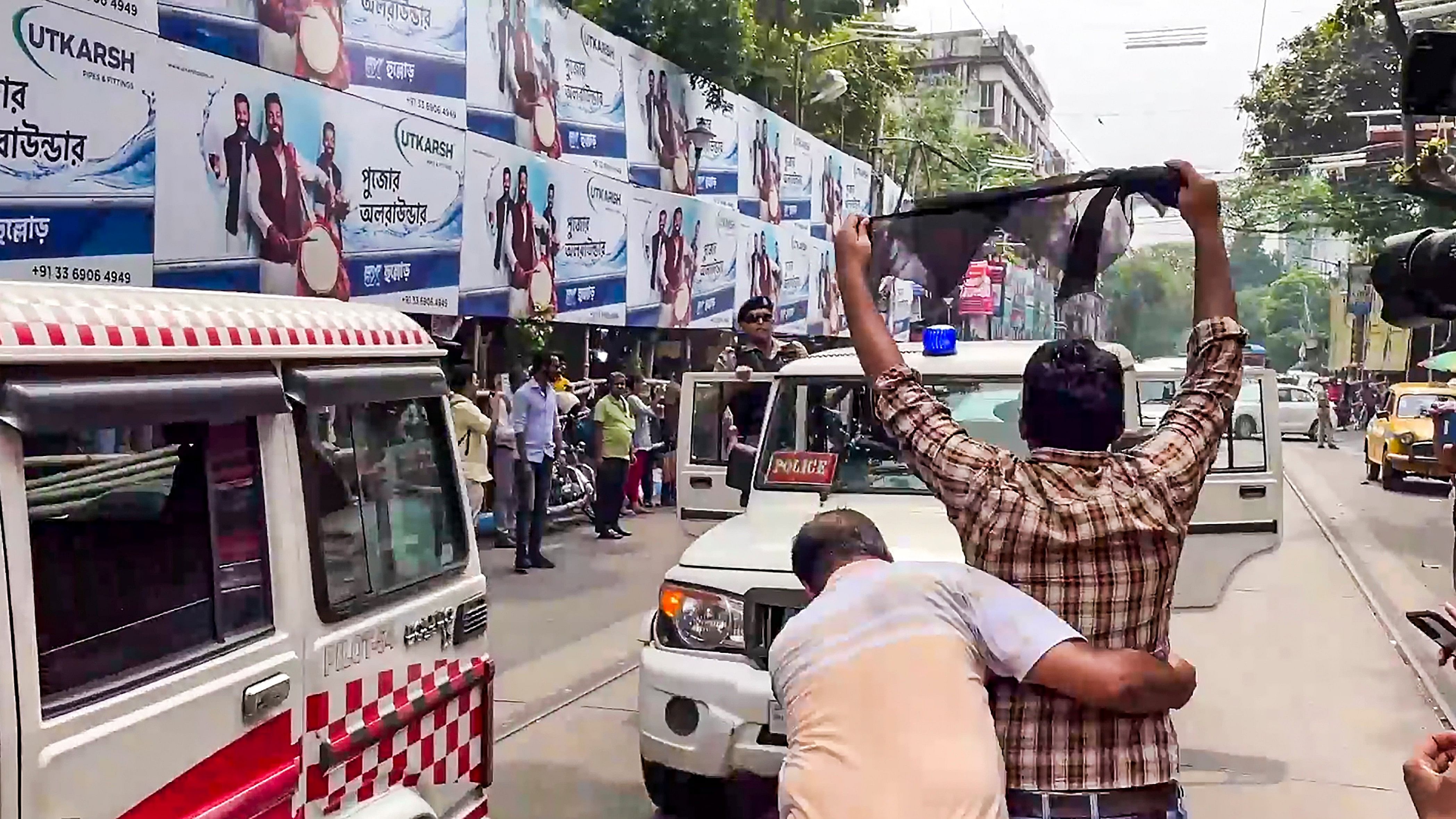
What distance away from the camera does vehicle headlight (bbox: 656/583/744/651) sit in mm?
4668

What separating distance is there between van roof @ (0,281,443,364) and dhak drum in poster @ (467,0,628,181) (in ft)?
31.0

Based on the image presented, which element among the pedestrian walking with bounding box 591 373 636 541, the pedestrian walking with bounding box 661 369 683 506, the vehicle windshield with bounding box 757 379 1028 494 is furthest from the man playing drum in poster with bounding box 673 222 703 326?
the vehicle windshield with bounding box 757 379 1028 494

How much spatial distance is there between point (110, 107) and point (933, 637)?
677 centimetres

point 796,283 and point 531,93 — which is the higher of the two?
point 531,93

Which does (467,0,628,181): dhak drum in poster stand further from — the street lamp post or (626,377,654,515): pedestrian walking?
(626,377,654,515): pedestrian walking

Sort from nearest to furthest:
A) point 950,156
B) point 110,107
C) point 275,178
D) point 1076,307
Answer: point 1076,307 → point 110,107 → point 275,178 → point 950,156

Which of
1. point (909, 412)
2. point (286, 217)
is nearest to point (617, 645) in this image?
point (286, 217)

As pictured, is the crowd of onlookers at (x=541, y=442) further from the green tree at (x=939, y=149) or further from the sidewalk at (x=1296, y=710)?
the green tree at (x=939, y=149)

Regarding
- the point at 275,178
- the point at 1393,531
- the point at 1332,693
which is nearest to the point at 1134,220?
the point at 1332,693

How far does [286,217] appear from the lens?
9273mm

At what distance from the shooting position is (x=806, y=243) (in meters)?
25.2

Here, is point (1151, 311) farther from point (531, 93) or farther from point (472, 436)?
point (472, 436)

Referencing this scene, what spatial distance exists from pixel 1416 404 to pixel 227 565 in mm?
22723

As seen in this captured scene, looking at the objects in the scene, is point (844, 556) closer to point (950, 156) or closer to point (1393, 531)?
point (1393, 531)
